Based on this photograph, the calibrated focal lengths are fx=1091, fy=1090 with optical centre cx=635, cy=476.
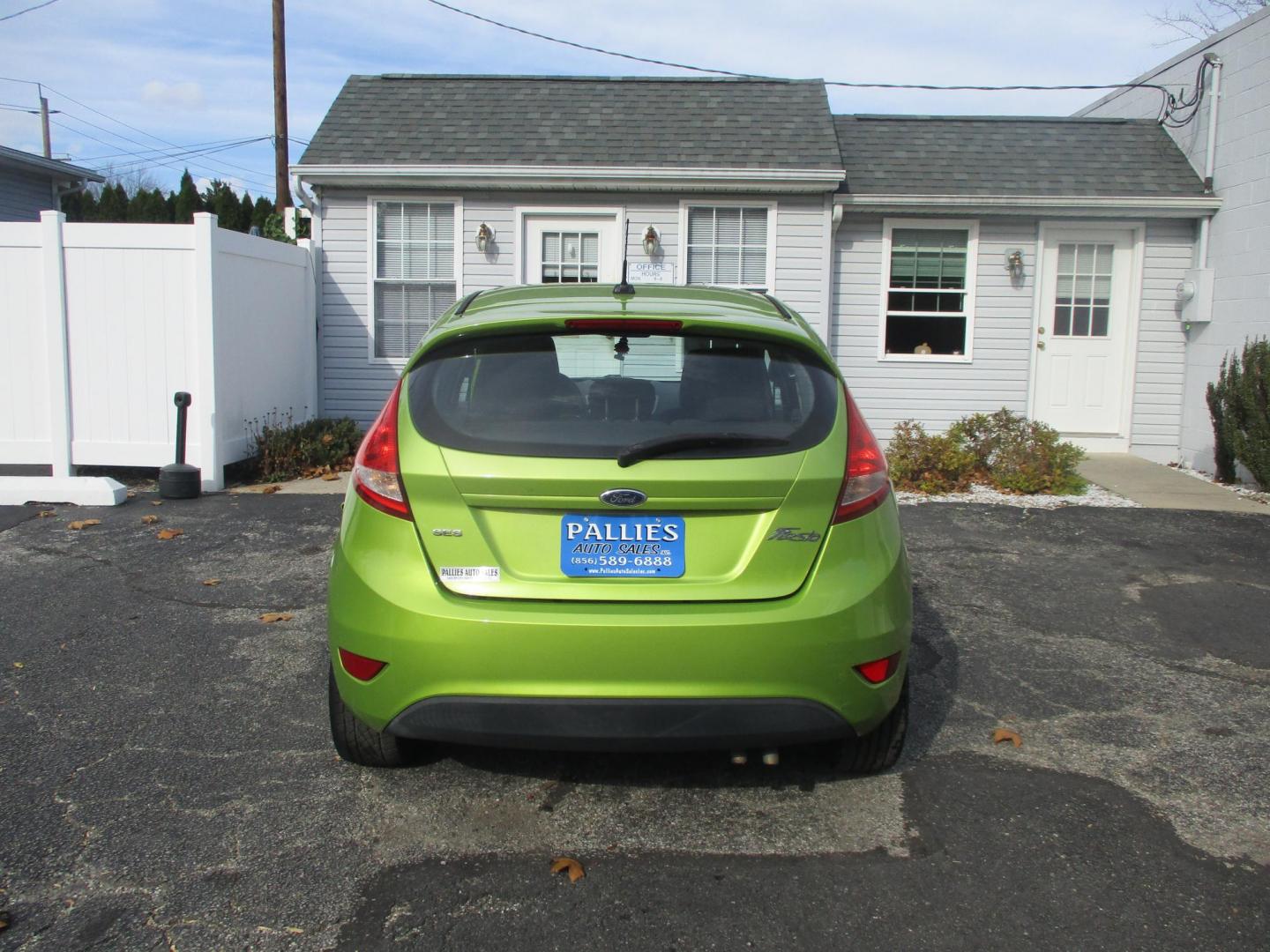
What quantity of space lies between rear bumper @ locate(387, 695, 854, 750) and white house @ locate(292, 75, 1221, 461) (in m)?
8.58

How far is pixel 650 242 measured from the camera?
1116 cm

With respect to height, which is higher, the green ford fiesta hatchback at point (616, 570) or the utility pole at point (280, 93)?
the utility pole at point (280, 93)

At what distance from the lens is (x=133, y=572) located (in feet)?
20.5

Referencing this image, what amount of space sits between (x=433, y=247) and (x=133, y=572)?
6.00 metres

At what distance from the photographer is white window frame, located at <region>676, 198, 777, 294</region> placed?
11.2 metres

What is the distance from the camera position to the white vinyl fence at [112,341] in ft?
28.4

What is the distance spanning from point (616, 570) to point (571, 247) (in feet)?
29.0

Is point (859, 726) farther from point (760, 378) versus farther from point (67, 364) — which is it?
point (67, 364)

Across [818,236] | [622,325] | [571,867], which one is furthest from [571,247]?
[571,867]

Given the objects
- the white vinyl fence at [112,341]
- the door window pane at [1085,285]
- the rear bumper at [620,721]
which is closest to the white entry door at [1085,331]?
the door window pane at [1085,285]

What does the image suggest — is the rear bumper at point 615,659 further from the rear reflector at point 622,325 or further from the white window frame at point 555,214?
the white window frame at point 555,214

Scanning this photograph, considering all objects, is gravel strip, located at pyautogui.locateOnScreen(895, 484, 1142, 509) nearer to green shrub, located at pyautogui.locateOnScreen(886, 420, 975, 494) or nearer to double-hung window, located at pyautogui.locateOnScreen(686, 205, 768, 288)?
green shrub, located at pyautogui.locateOnScreen(886, 420, 975, 494)

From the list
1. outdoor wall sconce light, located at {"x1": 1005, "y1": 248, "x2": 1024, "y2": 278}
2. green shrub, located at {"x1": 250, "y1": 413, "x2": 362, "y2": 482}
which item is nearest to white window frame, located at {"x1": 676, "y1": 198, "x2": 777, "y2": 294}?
outdoor wall sconce light, located at {"x1": 1005, "y1": 248, "x2": 1024, "y2": 278}

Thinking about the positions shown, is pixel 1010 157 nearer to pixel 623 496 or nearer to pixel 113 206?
pixel 623 496
